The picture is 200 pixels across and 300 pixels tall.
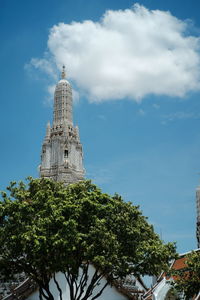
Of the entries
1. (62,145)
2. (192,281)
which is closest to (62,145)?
(62,145)

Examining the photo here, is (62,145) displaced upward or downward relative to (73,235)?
upward

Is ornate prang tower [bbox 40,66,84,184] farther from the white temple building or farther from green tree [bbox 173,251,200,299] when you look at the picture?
green tree [bbox 173,251,200,299]

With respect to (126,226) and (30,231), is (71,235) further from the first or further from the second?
(126,226)

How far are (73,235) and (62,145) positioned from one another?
2854 inches

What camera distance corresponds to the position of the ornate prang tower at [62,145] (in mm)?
92625

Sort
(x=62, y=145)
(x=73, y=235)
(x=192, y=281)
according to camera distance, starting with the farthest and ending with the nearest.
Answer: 1. (x=62, y=145)
2. (x=192, y=281)
3. (x=73, y=235)

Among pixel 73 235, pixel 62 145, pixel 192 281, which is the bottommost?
pixel 192 281

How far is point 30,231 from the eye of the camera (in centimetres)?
2369

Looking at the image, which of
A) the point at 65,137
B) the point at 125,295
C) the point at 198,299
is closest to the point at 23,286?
the point at 125,295

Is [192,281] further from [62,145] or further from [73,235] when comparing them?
[62,145]

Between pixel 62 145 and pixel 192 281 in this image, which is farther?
pixel 62 145

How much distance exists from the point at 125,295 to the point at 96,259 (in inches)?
500

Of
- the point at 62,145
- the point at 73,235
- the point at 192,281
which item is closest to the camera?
the point at 73,235

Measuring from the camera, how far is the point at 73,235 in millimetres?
24078
